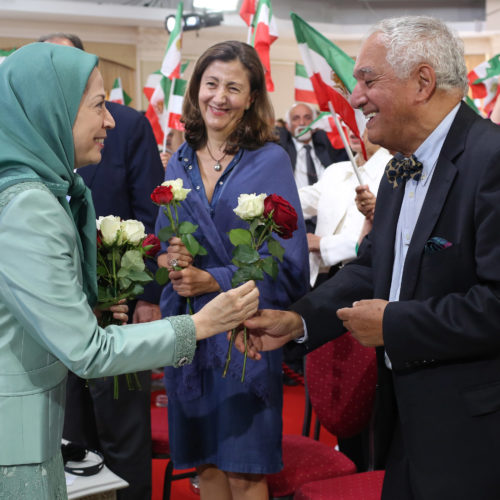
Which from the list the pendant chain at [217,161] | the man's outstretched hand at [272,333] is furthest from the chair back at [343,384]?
the pendant chain at [217,161]

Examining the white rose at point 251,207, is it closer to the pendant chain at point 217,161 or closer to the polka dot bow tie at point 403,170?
the polka dot bow tie at point 403,170

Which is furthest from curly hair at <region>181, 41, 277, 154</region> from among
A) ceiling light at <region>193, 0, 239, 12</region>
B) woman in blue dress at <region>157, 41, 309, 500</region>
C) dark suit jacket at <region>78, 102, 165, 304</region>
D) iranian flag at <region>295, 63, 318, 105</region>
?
ceiling light at <region>193, 0, 239, 12</region>

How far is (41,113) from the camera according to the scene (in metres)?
1.56

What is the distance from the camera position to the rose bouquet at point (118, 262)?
193cm

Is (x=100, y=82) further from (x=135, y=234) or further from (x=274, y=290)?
(x=274, y=290)

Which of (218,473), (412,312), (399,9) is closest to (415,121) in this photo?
(412,312)

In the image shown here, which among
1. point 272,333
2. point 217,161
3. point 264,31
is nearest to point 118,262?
point 272,333

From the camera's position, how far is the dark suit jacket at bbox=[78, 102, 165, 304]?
2.94m

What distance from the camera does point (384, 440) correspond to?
6.29 feet

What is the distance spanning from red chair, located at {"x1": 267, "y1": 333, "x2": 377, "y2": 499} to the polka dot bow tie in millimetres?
885

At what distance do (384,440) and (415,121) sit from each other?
850mm

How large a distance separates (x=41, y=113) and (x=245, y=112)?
1.10 meters

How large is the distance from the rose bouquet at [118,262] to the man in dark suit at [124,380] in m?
0.91

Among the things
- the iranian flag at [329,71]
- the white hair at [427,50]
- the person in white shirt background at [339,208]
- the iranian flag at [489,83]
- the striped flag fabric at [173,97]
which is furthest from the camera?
the iranian flag at [489,83]
